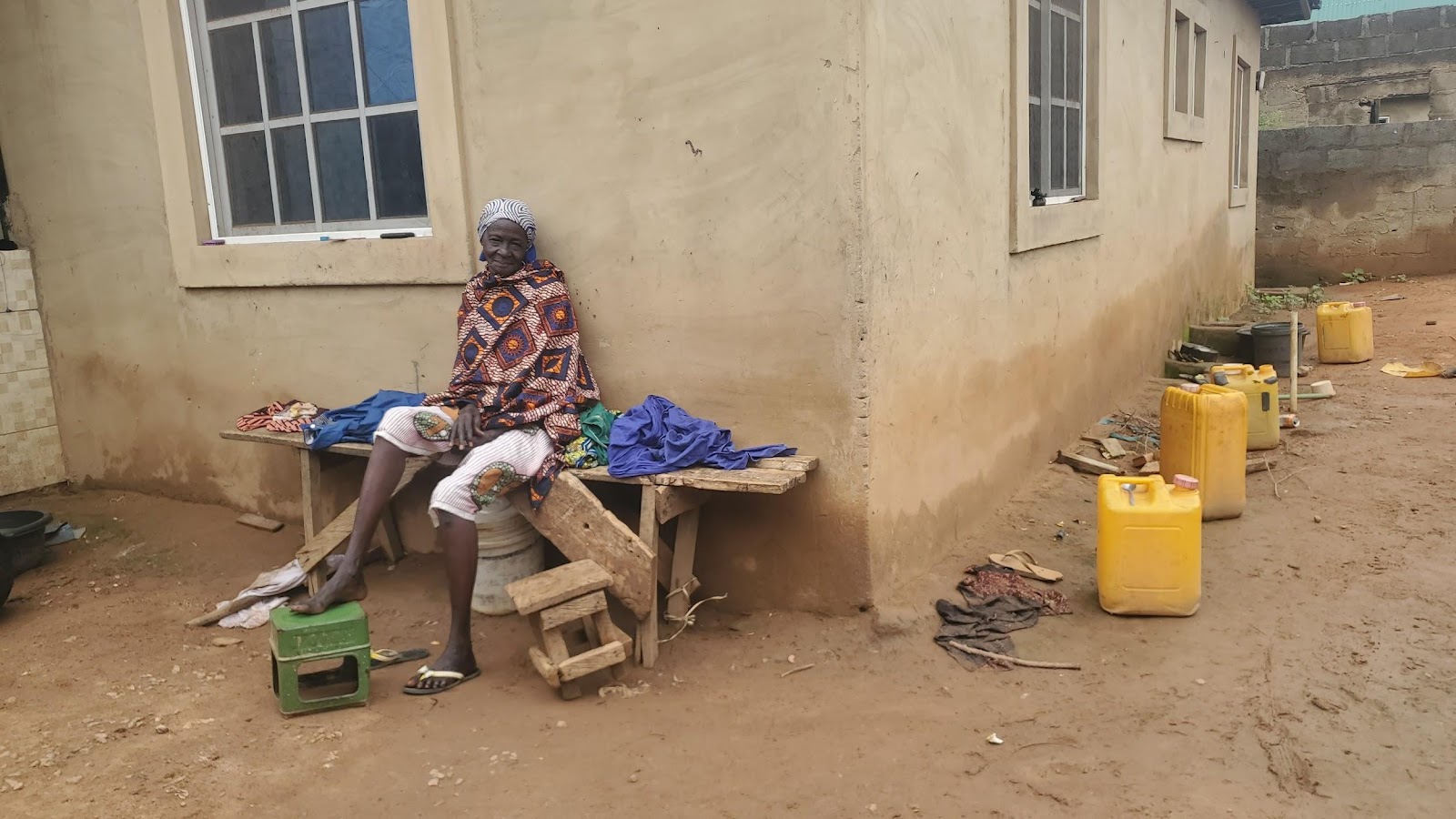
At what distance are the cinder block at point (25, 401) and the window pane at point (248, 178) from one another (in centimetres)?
174

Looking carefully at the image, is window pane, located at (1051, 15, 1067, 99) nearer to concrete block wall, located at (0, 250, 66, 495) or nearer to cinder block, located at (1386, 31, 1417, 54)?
concrete block wall, located at (0, 250, 66, 495)

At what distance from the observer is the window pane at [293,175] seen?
502 cm

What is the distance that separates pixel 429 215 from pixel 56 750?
7.90 ft

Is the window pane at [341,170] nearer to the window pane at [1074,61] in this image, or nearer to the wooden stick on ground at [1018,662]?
the wooden stick on ground at [1018,662]

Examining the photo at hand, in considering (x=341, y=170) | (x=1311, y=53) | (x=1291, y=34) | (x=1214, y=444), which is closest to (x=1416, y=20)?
(x=1311, y=53)

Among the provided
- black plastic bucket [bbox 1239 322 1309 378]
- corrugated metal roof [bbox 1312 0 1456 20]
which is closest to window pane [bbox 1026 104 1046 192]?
black plastic bucket [bbox 1239 322 1309 378]

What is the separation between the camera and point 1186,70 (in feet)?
29.4

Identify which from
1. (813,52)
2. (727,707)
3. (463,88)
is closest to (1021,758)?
(727,707)

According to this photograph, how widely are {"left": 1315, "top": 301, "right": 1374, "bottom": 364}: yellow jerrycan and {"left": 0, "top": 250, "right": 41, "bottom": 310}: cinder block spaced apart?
9.23m

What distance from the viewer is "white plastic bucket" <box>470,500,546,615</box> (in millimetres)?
4254

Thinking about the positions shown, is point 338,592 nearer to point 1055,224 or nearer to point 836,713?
point 836,713

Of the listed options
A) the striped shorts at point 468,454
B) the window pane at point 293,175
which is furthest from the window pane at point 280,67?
the striped shorts at point 468,454

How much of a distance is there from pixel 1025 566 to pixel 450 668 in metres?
2.35

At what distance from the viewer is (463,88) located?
4.34m
